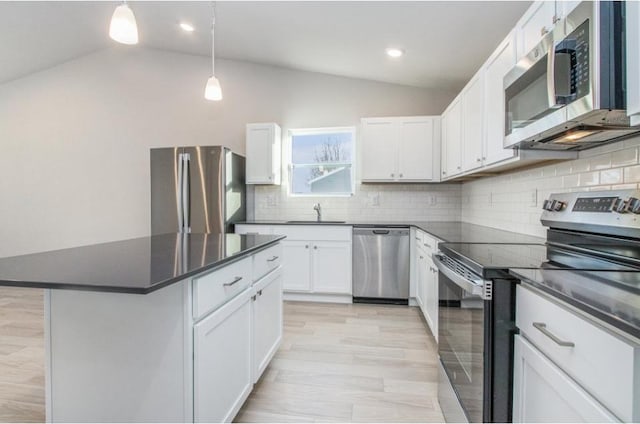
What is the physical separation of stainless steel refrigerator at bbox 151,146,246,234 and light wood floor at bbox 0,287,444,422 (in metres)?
1.40

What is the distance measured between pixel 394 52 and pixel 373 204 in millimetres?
1830

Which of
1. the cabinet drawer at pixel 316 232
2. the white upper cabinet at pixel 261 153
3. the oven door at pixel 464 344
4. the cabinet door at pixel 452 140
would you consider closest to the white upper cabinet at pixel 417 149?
the cabinet door at pixel 452 140

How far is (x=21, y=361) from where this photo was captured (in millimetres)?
2311

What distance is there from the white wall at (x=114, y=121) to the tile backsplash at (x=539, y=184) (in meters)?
1.91

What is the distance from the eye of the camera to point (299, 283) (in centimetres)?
371

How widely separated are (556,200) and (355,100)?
9.63ft

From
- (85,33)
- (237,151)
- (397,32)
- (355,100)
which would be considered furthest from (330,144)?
(85,33)

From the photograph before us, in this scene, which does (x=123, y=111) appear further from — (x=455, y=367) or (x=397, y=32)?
(x=455, y=367)

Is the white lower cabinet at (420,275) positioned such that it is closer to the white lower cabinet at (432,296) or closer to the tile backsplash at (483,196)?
the white lower cabinet at (432,296)

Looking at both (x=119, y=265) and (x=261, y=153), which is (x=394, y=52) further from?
(x=119, y=265)

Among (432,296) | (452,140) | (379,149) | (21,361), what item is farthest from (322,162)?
A: (21,361)

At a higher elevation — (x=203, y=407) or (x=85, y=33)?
(x=85, y=33)

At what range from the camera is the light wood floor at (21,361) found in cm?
179

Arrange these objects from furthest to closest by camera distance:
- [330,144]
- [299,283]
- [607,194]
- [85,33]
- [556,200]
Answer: [330,144] < [85,33] < [299,283] < [556,200] < [607,194]
